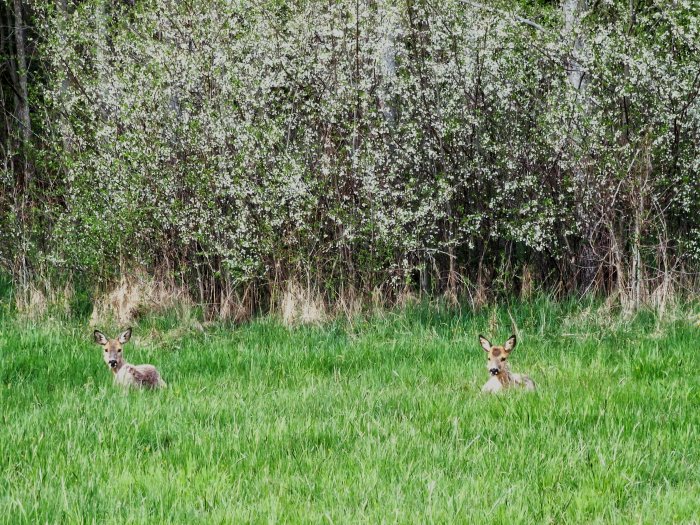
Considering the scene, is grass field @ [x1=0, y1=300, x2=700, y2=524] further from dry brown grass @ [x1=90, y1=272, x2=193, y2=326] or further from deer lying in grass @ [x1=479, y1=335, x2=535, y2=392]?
dry brown grass @ [x1=90, y1=272, x2=193, y2=326]

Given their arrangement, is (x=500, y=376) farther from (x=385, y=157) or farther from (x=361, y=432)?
(x=385, y=157)

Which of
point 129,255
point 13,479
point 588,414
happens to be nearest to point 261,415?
point 13,479

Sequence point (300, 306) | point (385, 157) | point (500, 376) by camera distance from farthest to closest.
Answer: point (385, 157) < point (300, 306) < point (500, 376)

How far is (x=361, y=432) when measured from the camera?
5.58 metres

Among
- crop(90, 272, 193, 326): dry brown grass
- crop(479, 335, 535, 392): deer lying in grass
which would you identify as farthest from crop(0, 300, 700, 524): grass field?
crop(90, 272, 193, 326): dry brown grass

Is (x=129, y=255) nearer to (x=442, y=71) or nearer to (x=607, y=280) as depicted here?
(x=442, y=71)

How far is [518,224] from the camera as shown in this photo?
11.5 m

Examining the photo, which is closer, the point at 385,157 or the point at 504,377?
the point at 504,377

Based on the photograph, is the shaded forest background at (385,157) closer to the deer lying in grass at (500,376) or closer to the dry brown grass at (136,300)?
the dry brown grass at (136,300)

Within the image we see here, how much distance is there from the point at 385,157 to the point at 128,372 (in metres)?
5.37

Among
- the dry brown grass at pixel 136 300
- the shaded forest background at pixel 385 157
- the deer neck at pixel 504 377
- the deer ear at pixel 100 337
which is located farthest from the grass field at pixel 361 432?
the shaded forest background at pixel 385 157

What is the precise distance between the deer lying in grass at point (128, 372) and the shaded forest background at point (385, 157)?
11.2 feet

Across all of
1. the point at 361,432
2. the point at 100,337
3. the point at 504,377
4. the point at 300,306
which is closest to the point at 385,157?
the point at 300,306

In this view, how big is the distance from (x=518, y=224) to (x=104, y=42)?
703 cm
